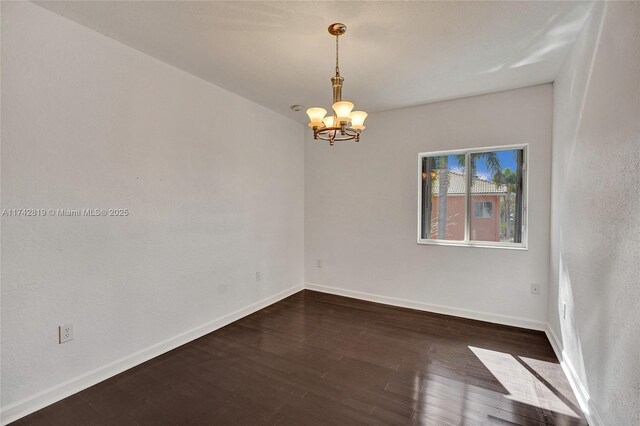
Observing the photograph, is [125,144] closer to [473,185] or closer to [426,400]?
[426,400]

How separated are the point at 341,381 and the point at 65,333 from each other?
2.07 meters

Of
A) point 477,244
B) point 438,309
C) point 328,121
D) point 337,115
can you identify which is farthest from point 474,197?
point 337,115

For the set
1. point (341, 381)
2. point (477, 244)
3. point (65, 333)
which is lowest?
point (341, 381)

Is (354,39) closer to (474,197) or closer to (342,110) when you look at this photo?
(342,110)

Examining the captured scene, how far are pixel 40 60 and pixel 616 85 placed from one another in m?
3.54

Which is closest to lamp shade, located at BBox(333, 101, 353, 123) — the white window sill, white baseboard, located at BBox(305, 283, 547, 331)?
the white window sill

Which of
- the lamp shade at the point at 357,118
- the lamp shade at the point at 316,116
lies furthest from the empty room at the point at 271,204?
the lamp shade at the point at 316,116

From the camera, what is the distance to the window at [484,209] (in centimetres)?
351

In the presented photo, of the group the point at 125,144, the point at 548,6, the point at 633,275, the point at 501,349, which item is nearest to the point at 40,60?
the point at 125,144

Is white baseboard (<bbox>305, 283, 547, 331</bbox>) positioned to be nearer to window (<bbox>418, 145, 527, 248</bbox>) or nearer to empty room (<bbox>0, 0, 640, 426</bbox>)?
empty room (<bbox>0, 0, 640, 426</bbox>)

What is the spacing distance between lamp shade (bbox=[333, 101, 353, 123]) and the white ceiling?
0.64 meters

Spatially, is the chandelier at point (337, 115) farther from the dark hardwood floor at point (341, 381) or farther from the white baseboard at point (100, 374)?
the white baseboard at point (100, 374)

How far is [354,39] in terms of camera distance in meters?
2.29

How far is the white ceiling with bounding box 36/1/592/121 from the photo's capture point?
1956mm
